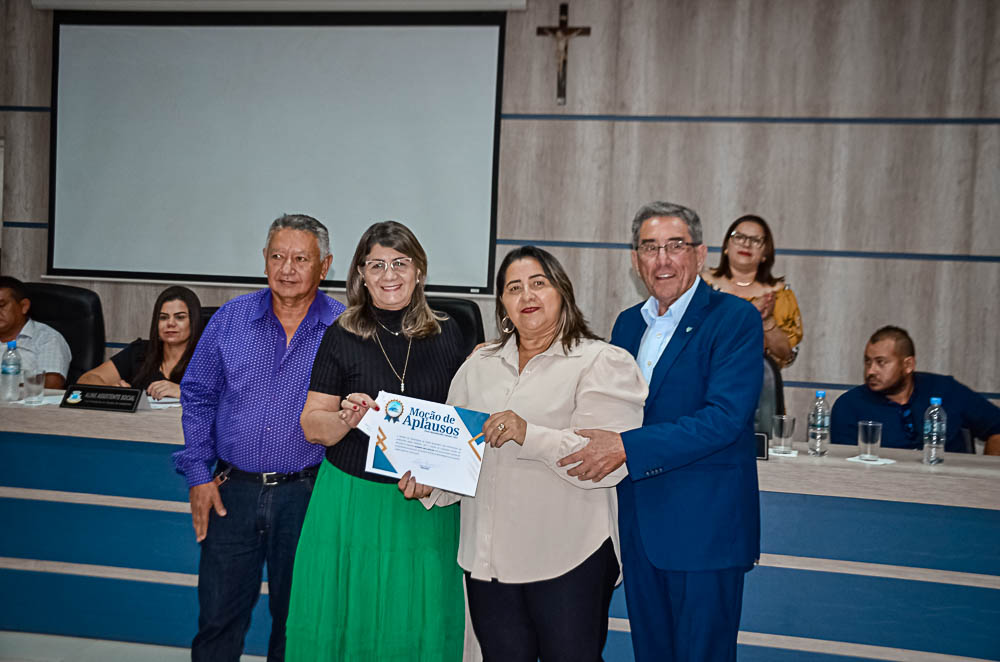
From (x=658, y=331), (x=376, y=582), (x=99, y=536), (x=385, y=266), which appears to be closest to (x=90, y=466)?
(x=99, y=536)

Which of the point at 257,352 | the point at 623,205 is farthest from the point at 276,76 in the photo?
the point at 257,352

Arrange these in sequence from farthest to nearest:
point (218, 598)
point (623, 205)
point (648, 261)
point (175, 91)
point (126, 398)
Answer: point (175, 91) < point (623, 205) < point (126, 398) < point (218, 598) < point (648, 261)

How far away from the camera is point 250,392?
2047mm

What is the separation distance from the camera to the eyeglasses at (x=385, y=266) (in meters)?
1.88

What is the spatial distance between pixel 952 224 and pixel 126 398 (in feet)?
14.2

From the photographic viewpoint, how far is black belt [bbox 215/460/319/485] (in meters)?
2.04

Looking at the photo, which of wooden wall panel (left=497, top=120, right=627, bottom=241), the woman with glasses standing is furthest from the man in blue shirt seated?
the woman with glasses standing

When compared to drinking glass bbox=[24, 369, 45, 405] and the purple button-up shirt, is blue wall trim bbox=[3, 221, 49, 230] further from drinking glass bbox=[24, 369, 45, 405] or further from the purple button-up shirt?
the purple button-up shirt

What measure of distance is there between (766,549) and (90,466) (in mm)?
2306

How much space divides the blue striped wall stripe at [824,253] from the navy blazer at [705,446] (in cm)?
272

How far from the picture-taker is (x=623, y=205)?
15.0 ft

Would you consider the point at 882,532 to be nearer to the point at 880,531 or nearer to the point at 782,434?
the point at 880,531

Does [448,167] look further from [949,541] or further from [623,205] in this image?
[949,541]

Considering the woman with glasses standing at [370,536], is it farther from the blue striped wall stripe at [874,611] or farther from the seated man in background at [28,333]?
the seated man in background at [28,333]
